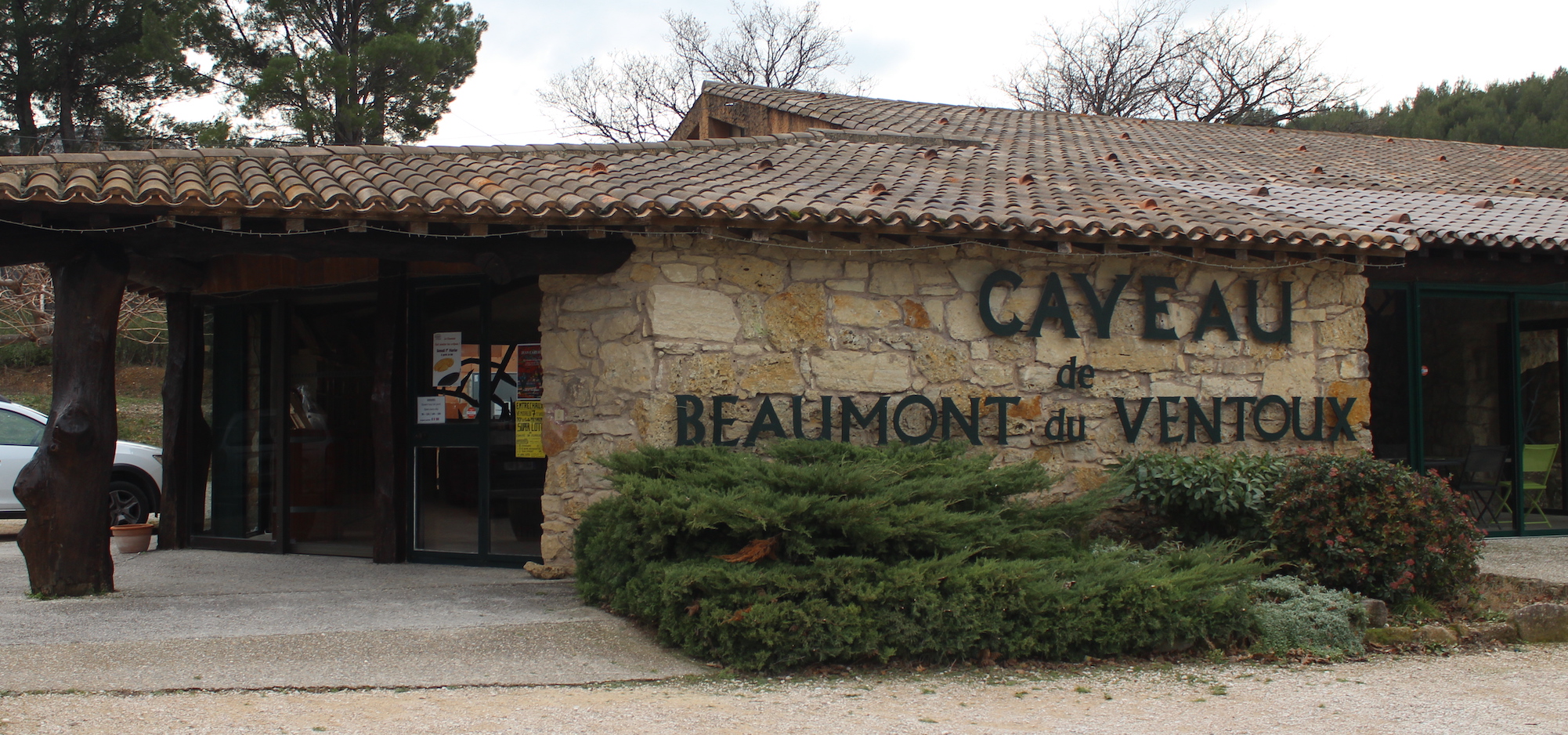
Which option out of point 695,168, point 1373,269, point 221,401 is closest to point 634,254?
point 695,168

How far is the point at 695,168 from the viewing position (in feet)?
25.3

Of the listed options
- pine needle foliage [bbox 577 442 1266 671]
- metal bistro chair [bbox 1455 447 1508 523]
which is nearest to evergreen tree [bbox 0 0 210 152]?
pine needle foliage [bbox 577 442 1266 671]

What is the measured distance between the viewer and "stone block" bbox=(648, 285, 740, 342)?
6.51 metres

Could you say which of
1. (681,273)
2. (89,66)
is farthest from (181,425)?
(89,66)

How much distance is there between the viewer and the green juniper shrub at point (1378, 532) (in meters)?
5.70

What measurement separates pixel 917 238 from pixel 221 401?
220 inches

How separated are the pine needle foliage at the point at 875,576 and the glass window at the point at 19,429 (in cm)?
752

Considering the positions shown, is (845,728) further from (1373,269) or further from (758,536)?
(1373,269)

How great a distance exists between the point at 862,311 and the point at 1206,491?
7.67 ft

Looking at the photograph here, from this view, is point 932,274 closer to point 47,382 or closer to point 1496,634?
point 1496,634

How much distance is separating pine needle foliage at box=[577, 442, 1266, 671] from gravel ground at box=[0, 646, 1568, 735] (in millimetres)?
163

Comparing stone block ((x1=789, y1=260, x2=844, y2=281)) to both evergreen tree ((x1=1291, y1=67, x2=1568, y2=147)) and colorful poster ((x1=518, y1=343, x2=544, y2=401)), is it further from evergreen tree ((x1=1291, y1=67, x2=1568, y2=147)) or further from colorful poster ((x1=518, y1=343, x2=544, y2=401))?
evergreen tree ((x1=1291, y1=67, x2=1568, y2=147))

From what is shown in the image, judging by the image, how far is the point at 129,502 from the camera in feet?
32.6

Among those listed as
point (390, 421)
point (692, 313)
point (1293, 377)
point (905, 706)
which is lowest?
point (905, 706)
